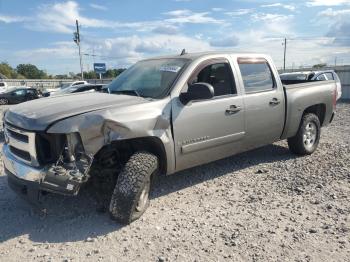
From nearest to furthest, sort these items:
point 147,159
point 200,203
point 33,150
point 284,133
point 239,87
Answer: point 33,150 < point 147,159 < point 200,203 < point 239,87 < point 284,133

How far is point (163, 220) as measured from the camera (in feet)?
13.9

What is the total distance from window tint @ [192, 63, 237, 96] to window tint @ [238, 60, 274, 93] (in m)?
0.27

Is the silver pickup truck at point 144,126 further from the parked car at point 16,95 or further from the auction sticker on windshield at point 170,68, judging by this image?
the parked car at point 16,95

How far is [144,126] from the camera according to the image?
417 centimetres

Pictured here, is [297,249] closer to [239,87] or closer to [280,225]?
[280,225]

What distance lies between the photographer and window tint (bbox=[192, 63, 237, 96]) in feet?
16.8

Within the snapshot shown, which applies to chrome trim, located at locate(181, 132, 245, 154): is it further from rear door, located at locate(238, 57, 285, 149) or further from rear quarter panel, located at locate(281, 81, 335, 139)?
rear quarter panel, located at locate(281, 81, 335, 139)

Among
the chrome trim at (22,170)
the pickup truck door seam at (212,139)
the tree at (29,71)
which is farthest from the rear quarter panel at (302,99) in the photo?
the tree at (29,71)

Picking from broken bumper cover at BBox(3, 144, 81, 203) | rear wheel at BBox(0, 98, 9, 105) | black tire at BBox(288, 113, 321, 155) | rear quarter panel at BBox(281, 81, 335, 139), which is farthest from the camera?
rear wheel at BBox(0, 98, 9, 105)

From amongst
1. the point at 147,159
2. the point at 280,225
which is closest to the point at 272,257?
the point at 280,225

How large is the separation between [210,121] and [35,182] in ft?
7.49

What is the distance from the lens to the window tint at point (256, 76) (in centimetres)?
553

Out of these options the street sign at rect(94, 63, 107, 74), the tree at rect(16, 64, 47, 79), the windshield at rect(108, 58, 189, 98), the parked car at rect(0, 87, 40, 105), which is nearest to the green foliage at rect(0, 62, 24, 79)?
the tree at rect(16, 64, 47, 79)

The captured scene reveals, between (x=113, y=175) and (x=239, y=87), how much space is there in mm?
2252
